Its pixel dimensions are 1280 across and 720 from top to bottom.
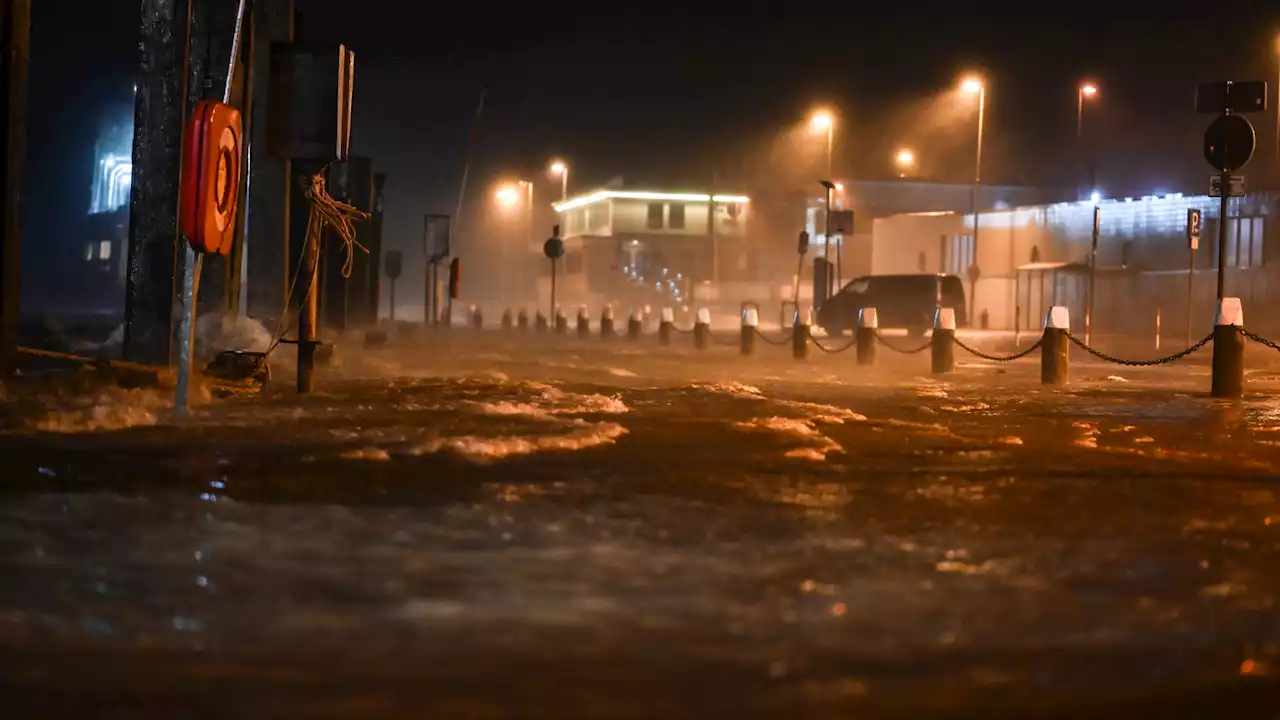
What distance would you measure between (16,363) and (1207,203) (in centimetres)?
3887

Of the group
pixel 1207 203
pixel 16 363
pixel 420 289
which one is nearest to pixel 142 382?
pixel 16 363

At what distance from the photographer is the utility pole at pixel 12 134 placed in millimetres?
11836

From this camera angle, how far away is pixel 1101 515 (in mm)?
6359

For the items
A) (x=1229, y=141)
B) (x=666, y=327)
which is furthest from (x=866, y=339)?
(x=666, y=327)

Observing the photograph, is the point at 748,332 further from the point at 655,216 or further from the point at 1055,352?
the point at 655,216

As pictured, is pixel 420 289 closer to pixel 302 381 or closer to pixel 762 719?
pixel 302 381

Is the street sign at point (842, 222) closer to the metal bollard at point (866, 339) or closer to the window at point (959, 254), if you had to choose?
the metal bollard at point (866, 339)

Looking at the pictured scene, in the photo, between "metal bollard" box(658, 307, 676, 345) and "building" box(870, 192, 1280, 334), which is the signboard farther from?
"building" box(870, 192, 1280, 334)

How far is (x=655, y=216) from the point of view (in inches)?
3275

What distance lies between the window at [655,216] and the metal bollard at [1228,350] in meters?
68.3

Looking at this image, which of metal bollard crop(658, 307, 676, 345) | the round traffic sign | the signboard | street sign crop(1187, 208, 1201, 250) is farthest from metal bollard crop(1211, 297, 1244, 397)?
the signboard

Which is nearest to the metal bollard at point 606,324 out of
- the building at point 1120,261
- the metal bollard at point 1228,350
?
the building at point 1120,261

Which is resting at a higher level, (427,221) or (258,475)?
(427,221)

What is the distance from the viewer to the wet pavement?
3402 mm
